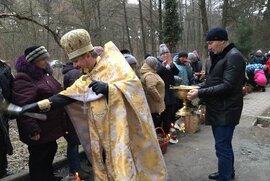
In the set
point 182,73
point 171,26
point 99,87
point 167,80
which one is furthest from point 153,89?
point 171,26

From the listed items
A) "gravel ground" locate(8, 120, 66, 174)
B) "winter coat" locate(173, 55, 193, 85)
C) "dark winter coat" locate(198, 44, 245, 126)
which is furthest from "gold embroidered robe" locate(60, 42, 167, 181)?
"winter coat" locate(173, 55, 193, 85)

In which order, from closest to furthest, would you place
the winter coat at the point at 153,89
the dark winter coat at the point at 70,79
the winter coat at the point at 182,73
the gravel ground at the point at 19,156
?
the dark winter coat at the point at 70,79, the gravel ground at the point at 19,156, the winter coat at the point at 153,89, the winter coat at the point at 182,73

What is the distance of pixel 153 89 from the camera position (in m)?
6.07

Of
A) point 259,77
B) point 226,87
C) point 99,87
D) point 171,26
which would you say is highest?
point 171,26

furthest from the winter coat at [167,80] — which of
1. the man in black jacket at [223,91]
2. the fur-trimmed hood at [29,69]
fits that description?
the fur-trimmed hood at [29,69]

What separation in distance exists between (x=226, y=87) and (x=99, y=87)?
175 centimetres

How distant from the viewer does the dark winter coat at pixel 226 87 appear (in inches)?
157

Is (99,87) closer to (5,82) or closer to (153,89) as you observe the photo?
(5,82)

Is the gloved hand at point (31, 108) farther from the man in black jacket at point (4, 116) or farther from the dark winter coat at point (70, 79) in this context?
the dark winter coat at point (70, 79)

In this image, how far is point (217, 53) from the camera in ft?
13.7

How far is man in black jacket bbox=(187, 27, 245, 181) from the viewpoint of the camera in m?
4.00

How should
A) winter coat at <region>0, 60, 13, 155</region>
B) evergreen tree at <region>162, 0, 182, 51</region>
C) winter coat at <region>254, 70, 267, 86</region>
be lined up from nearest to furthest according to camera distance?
winter coat at <region>0, 60, 13, 155</region> → winter coat at <region>254, 70, 267, 86</region> → evergreen tree at <region>162, 0, 182, 51</region>

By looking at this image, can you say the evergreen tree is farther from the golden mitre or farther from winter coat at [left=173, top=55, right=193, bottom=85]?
the golden mitre

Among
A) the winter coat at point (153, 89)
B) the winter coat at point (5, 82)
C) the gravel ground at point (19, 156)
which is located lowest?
the gravel ground at point (19, 156)
